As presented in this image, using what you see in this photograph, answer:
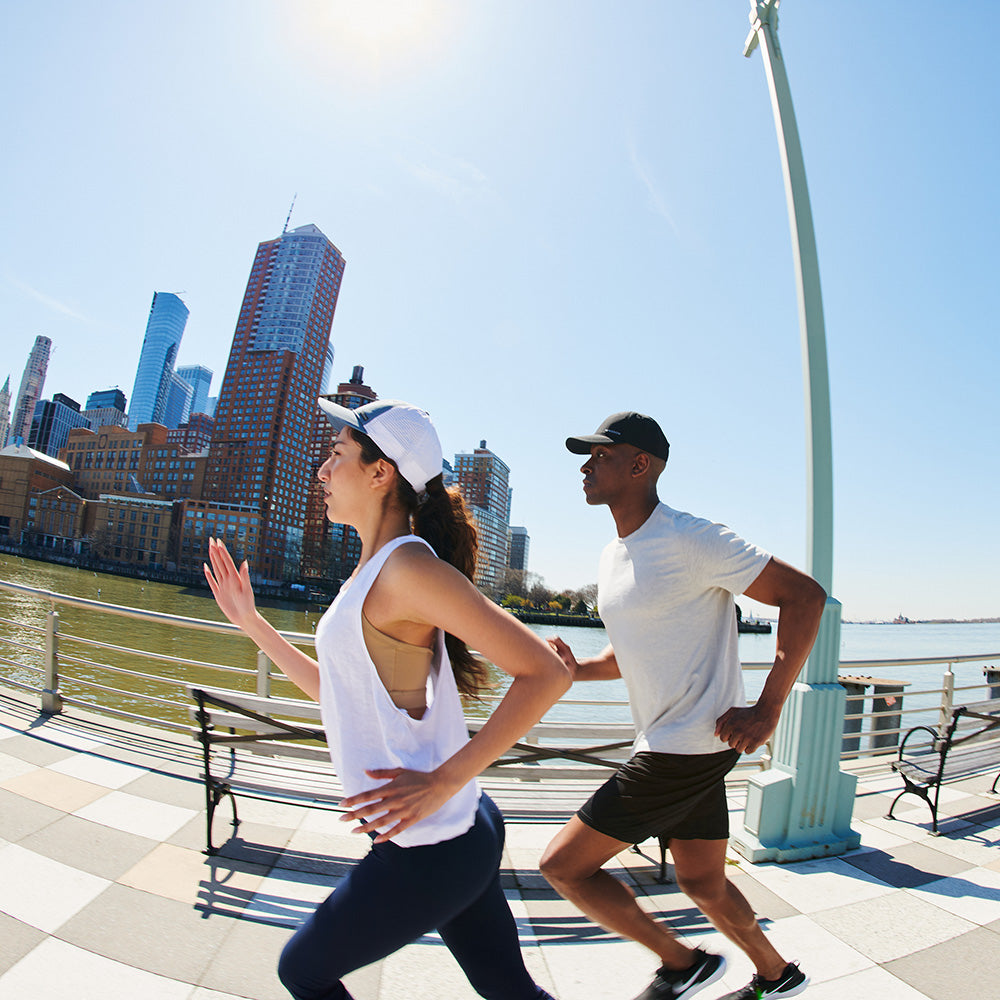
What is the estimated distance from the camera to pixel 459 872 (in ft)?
3.93

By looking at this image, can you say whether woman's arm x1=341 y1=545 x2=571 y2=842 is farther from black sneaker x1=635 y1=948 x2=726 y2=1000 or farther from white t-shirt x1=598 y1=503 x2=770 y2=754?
black sneaker x1=635 y1=948 x2=726 y2=1000

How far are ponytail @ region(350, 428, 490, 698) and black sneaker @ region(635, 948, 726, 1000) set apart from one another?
1081 millimetres

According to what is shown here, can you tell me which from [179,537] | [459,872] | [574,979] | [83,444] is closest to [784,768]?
[574,979]

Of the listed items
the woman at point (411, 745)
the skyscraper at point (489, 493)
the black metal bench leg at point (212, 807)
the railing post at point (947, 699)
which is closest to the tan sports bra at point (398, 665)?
the woman at point (411, 745)

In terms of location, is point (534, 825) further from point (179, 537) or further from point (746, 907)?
point (179, 537)

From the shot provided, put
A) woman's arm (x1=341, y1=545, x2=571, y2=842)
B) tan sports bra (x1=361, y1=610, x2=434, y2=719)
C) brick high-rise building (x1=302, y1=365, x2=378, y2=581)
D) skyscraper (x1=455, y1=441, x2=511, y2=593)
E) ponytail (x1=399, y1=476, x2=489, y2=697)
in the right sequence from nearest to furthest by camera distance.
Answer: woman's arm (x1=341, y1=545, x2=571, y2=842)
tan sports bra (x1=361, y1=610, x2=434, y2=719)
ponytail (x1=399, y1=476, x2=489, y2=697)
brick high-rise building (x1=302, y1=365, x2=378, y2=581)
skyscraper (x1=455, y1=441, x2=511, y2=593)

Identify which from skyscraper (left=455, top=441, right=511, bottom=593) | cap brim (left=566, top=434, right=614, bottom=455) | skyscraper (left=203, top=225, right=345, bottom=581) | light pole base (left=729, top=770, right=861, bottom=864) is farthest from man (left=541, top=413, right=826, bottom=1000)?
skyscraper (left=455, top=441, right=511, bottom=593)

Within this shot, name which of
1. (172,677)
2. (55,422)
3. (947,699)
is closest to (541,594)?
(172,677)

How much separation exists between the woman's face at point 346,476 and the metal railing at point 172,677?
22.6 inches

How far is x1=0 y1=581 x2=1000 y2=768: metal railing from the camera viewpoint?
434cm

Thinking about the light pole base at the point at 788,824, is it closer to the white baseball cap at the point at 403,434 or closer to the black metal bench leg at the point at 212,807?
the black metal bench leg at the point at 212,807

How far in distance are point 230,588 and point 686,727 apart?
1.46 m

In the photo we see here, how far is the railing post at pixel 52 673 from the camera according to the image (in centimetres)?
489

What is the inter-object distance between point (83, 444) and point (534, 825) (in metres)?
148
